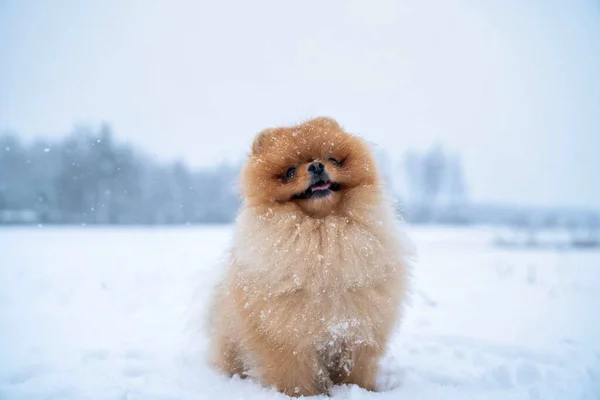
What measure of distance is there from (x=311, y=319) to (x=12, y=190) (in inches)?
365

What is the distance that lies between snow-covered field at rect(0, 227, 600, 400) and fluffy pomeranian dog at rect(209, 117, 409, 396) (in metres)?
0.24

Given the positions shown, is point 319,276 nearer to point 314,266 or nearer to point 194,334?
point 314,266

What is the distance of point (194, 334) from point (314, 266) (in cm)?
167

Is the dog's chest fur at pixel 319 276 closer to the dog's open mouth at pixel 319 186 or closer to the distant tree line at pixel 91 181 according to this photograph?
the dog's open mouth at pixel 319 186

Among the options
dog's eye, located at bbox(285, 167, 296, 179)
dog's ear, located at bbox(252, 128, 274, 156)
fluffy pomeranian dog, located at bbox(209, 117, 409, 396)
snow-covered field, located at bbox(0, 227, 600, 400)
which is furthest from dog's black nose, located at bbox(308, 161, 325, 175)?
snow-covered field, located at bbox(0, 227, 600, 400)

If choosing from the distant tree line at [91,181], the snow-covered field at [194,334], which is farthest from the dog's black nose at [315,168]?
the snow-covered field at [194,334]

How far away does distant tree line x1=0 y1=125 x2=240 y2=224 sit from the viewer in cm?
632

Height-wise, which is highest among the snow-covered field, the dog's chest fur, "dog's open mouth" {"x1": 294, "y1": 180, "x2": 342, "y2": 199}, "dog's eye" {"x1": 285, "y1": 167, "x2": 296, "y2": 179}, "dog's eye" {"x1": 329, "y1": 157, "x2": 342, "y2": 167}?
"dog's eye" {"x1": 329, "y1": 157, "x2": 342, "y2": 167}

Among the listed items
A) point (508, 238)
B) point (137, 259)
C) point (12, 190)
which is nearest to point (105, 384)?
point (137, 259)

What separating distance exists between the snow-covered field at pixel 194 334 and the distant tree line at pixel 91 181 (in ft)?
3.39

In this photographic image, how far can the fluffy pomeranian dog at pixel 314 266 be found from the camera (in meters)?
2.50

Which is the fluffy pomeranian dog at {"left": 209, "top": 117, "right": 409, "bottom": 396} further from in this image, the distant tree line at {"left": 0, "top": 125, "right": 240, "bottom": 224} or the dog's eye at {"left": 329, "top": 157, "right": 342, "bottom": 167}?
the distant tree line at {"left": 0, "top": 125, "right": 240, "bottom": 224}

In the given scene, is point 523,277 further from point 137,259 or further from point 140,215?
point 140,215

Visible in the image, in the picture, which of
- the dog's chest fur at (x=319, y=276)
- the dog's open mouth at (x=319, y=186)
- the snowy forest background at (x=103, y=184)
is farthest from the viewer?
the snowy forest background at (x=103, y=184)
